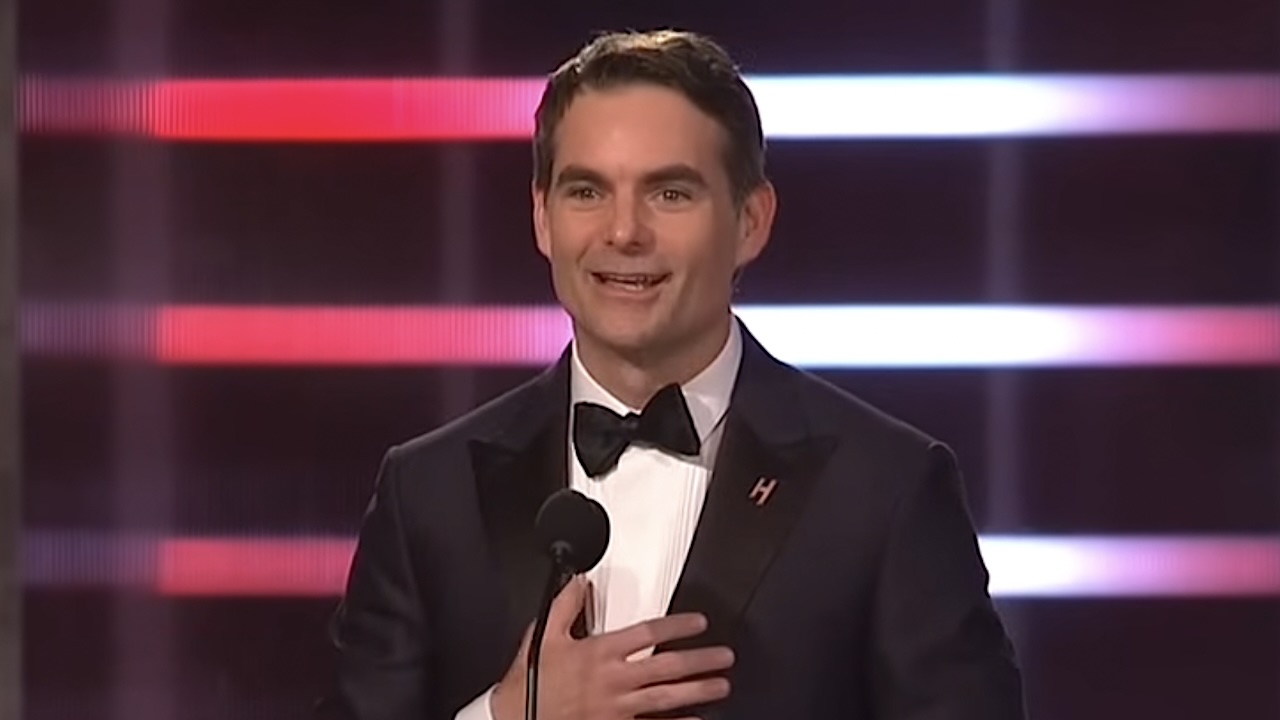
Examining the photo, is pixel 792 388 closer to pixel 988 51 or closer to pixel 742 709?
pixel 742 709

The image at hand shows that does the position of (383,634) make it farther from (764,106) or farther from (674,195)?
(764,106)

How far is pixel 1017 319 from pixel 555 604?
1.22 m

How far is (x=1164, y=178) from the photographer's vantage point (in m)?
2.73

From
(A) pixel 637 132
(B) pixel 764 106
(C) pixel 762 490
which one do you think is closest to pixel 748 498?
(C) pixel 762 490

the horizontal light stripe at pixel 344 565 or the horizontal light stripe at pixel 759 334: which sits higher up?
the horizontal light stripe at pixel 759 334

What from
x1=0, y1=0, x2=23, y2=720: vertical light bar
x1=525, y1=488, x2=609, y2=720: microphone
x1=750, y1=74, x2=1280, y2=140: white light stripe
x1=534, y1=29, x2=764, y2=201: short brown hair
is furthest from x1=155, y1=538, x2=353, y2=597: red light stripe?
x1=525, y1=488, x2=609, y2=720: microphone

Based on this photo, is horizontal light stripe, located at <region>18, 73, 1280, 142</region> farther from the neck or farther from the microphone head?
the microphone head

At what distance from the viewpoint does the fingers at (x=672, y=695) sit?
1.63 m

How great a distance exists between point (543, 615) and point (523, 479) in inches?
11.2

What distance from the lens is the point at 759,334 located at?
2.73 meters

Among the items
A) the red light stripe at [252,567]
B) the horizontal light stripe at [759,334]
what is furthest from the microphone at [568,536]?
the red light stripe at [252,567]

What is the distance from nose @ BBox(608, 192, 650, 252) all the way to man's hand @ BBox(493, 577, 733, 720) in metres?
0.30

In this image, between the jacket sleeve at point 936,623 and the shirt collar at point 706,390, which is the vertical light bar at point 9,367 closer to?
the shirt collar at point 706,390

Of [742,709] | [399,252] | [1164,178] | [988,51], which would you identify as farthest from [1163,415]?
[742,709]
